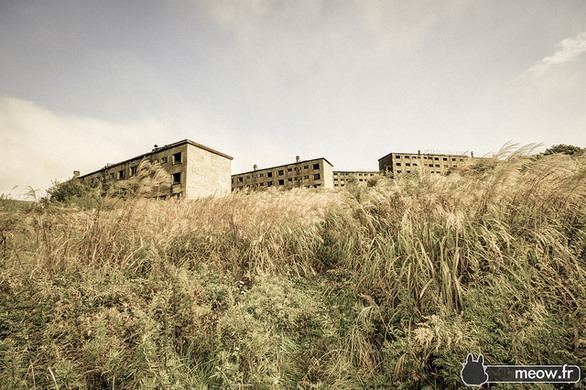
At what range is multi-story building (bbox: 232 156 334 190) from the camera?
50938 millimetres

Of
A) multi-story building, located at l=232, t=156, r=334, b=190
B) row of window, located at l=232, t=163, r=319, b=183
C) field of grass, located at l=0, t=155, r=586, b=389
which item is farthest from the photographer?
row of window, located at l=232, t=163, r=319, b=183

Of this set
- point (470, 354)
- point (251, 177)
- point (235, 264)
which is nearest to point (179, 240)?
point (235, 264)

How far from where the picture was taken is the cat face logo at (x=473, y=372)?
1.60 meters

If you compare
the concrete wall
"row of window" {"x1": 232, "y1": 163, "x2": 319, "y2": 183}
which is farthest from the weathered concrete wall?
the concrete wall

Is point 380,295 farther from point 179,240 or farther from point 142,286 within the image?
point 179,240

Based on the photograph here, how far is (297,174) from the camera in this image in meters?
53.9

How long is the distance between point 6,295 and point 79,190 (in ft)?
55.9

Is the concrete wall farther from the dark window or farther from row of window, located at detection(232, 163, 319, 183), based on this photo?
row of window, located at detection(232, 163, 319, 183)

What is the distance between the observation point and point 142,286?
2.71 m

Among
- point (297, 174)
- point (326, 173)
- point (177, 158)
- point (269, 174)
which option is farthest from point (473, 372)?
point (269, 174)

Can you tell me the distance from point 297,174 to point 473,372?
52.6 m

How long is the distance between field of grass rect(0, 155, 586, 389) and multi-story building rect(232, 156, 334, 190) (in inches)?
1704

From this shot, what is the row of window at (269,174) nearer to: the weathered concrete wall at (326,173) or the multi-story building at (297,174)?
the multi-story building at (297,174)

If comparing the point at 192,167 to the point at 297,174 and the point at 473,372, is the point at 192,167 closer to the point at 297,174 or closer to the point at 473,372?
the point at 297,174
